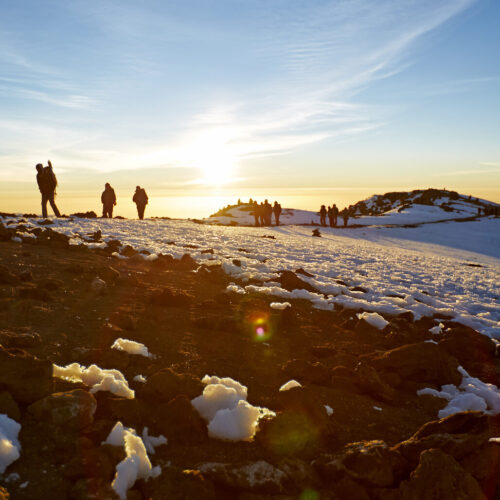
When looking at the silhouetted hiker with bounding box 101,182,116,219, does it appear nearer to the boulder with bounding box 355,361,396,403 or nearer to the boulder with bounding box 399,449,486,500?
the boulder with bounding box 355,361,396,403

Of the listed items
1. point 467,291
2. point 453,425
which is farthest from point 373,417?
point 467,291

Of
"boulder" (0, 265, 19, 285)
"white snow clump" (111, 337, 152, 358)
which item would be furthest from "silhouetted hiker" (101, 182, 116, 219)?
"white snow clump" (111, 337, 152, 358)

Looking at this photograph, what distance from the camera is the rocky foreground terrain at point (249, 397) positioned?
9.08 ft

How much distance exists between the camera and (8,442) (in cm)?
266

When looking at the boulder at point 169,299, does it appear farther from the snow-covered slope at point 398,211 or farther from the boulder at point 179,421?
the snow-covered slope at point 398,211

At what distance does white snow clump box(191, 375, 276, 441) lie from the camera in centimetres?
338

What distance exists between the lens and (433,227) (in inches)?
1671

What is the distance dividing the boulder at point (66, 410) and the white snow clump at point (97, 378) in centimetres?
38

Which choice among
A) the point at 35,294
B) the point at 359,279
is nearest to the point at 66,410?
the point at 35,294

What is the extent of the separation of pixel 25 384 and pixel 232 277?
7.34 m

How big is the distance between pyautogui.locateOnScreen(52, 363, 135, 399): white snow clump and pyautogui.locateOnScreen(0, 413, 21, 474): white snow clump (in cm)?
70

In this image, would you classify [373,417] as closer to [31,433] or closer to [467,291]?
[31,433]

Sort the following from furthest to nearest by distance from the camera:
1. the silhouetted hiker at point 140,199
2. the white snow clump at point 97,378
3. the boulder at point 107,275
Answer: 1. the silhouetted hiker at point 140,199
2. the boulder at point 107,275
3. the white snow clump at point 97,378

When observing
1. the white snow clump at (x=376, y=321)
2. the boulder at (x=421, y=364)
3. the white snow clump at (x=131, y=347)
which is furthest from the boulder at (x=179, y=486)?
the white snow clump at (x=376, y=321)
